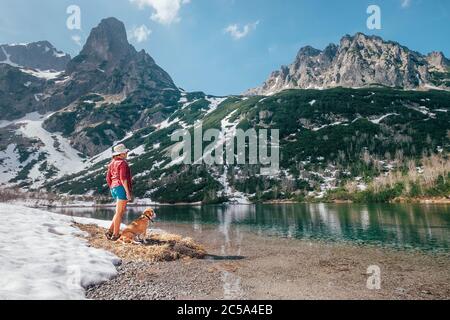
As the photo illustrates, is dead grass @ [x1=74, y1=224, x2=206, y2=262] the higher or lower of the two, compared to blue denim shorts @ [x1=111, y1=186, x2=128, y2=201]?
lower

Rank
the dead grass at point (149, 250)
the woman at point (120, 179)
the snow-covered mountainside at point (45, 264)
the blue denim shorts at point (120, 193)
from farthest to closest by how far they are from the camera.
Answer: the blue denim shorts at point (120, 193) < the woman at point (120, 179) < the dead grass at point (149, 250) < the snow-covered mountainside at point (45, 264)

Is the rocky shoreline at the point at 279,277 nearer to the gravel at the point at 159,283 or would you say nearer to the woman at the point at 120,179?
the gravel at the point at 159,283

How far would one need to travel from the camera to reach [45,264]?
39.4ft

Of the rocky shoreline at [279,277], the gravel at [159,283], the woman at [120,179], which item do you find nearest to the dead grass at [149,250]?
the rocky shoreline at [279,277]

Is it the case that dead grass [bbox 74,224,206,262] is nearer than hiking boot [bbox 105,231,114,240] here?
Yes

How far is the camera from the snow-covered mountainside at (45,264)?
9.49 m

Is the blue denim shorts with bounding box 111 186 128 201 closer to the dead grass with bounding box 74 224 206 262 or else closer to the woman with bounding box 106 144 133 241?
the woman with bounding box 106 144 133 241

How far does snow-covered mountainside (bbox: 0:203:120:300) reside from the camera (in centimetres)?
949

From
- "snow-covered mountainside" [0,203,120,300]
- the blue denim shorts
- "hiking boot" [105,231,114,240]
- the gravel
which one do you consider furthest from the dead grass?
the blue denim shorts

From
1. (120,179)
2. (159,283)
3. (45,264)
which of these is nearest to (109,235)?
(120,179)

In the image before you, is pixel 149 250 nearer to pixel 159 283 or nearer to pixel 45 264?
pixel 159 283

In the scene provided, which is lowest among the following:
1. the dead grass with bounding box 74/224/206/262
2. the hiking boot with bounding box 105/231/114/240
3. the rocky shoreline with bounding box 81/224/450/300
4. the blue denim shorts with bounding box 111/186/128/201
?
the rocky shoreline with bounding box 81/224/450/300

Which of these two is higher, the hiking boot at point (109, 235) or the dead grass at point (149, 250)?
the hiking boot at point (109, 235)
